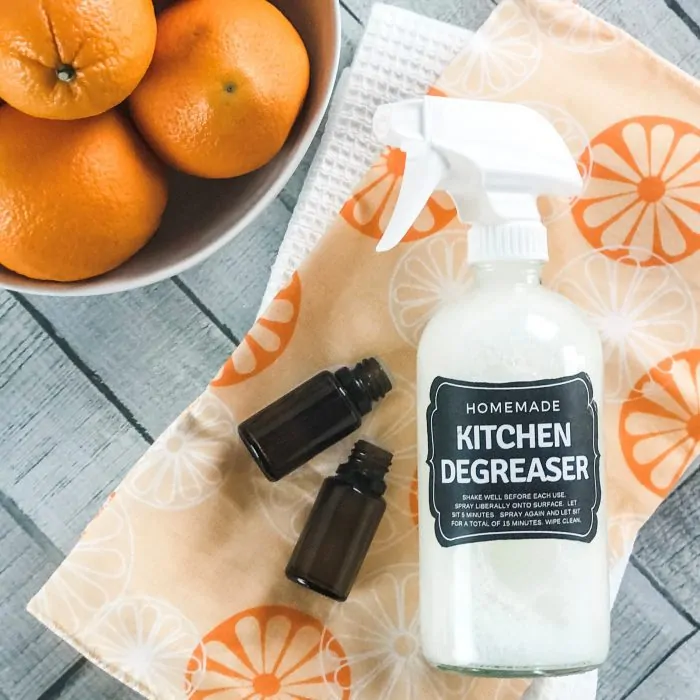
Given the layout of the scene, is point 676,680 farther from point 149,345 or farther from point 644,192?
point 149,345

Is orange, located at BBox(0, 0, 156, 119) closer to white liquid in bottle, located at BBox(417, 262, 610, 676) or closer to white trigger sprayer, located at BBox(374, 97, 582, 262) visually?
white trigger sprayer, located at BBox(374, 97, 582, 262)

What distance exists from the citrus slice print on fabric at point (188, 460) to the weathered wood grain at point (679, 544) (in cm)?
36

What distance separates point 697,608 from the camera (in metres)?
0.67

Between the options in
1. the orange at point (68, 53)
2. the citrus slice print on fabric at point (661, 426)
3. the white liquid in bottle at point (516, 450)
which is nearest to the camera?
the orange at point (68, 53)

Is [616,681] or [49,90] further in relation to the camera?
[616,681]

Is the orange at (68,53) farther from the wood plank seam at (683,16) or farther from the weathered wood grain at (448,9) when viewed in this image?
the wood plank seam at (683,16)

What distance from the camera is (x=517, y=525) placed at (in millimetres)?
517

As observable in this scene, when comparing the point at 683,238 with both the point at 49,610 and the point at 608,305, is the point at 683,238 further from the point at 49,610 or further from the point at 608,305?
the point at 49,610

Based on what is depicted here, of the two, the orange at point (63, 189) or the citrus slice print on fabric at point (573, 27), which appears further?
the citrus slice print on fabric at point (573, 27)

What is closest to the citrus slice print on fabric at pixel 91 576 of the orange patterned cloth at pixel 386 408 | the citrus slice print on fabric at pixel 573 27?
the orange patterned cloth at pixel 386 408

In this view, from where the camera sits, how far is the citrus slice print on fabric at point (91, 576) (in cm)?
62

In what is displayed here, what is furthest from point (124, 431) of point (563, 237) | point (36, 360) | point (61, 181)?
point (563, 237)

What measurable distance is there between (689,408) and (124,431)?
460mm

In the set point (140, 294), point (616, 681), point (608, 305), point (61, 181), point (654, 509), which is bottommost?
point (616, 681)
